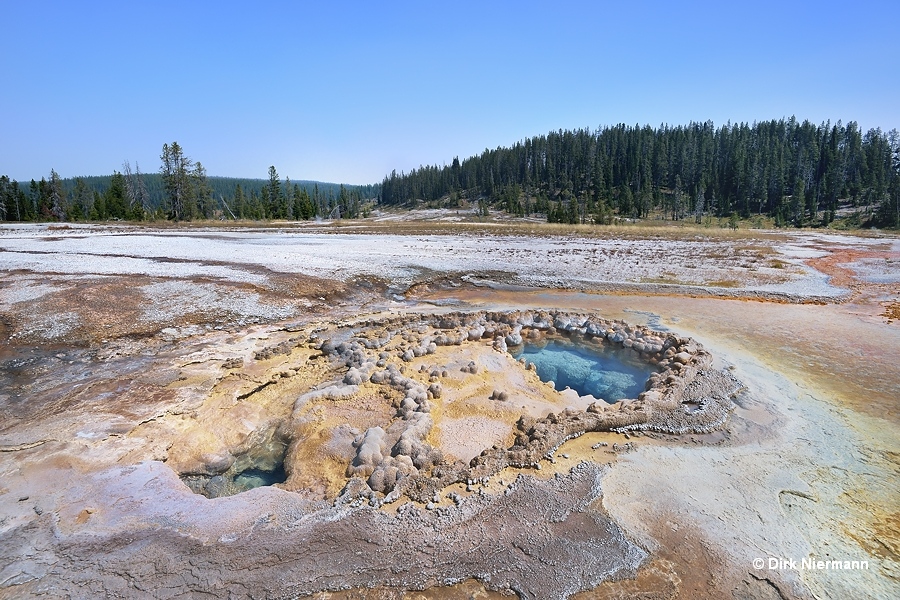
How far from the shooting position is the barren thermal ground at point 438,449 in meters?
4.54

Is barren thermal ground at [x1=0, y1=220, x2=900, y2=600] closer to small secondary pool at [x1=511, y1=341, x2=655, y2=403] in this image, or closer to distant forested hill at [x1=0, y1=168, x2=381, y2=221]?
small secondary pool at [x1=511, y1=341, x2=655, y2=403]

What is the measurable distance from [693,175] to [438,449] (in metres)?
113

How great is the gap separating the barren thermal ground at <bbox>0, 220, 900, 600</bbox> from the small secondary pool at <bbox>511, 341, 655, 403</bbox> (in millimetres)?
74

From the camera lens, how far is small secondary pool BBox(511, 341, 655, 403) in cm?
978

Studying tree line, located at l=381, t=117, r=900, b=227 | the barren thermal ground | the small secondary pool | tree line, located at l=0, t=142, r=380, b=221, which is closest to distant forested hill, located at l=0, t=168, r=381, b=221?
tree line, located at l=0, t=142, r=380, b=221

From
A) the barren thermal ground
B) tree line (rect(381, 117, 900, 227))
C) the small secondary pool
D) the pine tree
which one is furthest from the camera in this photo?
tree line (rect(381, 117, 900, 227))

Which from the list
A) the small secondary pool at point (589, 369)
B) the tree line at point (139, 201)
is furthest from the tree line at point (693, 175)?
the small secondary pool at point (589, 369)

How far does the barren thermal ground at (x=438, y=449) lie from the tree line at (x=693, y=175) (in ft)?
198

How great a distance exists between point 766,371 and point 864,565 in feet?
20.3

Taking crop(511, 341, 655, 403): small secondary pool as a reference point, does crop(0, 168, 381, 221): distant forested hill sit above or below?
above

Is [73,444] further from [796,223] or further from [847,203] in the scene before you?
[847,203]

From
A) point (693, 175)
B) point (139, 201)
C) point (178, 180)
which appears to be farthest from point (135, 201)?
point (693, 175)

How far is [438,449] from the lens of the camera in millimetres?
6555

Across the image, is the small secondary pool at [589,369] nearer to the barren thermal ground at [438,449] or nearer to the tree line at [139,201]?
the barren thermal ground at [438,449]
